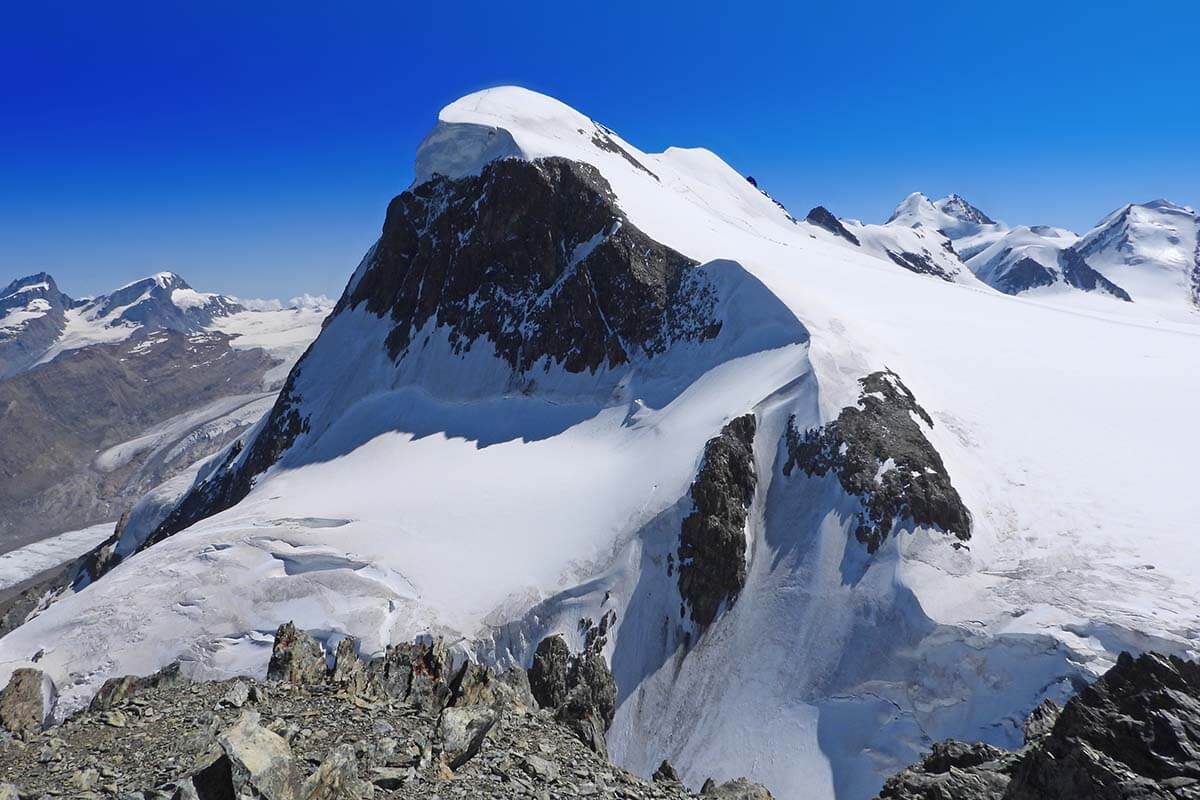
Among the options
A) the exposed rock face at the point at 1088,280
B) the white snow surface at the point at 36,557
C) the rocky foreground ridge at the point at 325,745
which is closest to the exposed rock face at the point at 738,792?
the rocky foreground ridge at the point at 325,745

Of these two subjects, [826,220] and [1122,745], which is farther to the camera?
[826,220]

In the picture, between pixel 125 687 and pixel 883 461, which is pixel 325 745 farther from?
pixel 883 461

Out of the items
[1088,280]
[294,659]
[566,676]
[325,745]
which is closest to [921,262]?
[1088,280]

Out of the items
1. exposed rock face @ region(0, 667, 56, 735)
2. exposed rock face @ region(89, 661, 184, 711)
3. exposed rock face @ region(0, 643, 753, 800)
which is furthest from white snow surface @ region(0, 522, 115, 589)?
exposed rock face @ region(0, 643, 753, 800)

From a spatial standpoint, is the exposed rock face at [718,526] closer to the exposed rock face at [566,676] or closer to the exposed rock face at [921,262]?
the exposed rock face at [566,676]

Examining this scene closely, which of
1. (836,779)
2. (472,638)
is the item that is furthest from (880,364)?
(472,638)
